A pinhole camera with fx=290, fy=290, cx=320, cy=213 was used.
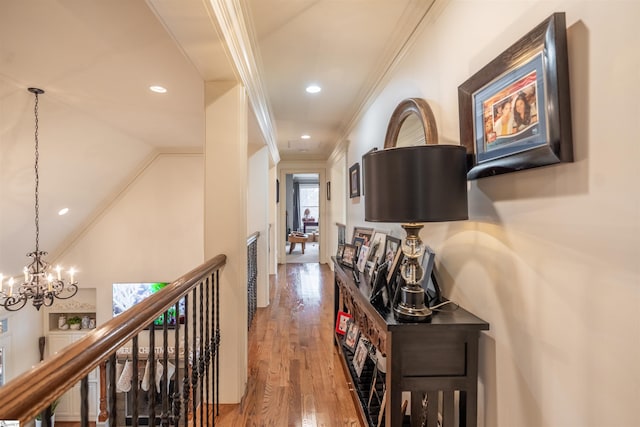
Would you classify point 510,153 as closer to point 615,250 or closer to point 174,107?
point 615,250

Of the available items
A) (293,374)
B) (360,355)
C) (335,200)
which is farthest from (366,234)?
(335,200)

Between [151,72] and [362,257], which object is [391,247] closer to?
[362,257]

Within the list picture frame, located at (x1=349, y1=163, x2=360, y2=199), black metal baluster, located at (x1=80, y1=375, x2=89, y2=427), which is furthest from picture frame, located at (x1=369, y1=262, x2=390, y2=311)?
picture frame, located at (x1=349, y1=163, x2=360, y2=199)

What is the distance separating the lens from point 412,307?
1222mm

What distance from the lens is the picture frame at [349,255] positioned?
96.9 inches

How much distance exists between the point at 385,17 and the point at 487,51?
0.89 m

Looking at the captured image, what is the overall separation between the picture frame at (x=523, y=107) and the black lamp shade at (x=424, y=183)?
0.38ft

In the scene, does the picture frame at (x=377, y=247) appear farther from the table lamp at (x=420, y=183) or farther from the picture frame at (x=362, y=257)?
the table lamp at (x=420, y=183)

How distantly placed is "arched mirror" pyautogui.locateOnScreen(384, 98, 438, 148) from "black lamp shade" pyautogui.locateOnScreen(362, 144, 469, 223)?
0.51 meters

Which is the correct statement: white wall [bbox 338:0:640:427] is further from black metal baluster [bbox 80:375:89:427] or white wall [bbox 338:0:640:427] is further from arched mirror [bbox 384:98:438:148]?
black metal baluster [bbox 80:375:89:427]

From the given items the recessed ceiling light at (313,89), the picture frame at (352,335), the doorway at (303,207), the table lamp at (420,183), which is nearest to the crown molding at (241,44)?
the recessed ceiling light at (313,89)

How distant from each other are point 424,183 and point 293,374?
1.87m

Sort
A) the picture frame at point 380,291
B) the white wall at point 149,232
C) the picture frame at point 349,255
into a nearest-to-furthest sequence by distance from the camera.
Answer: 1. the picture frame at point 380,291
2. the picture frame at point 349,255
3. the white wall at point 149,232

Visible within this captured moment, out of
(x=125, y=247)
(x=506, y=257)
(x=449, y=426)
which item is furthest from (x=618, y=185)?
(x=125, y=247)
